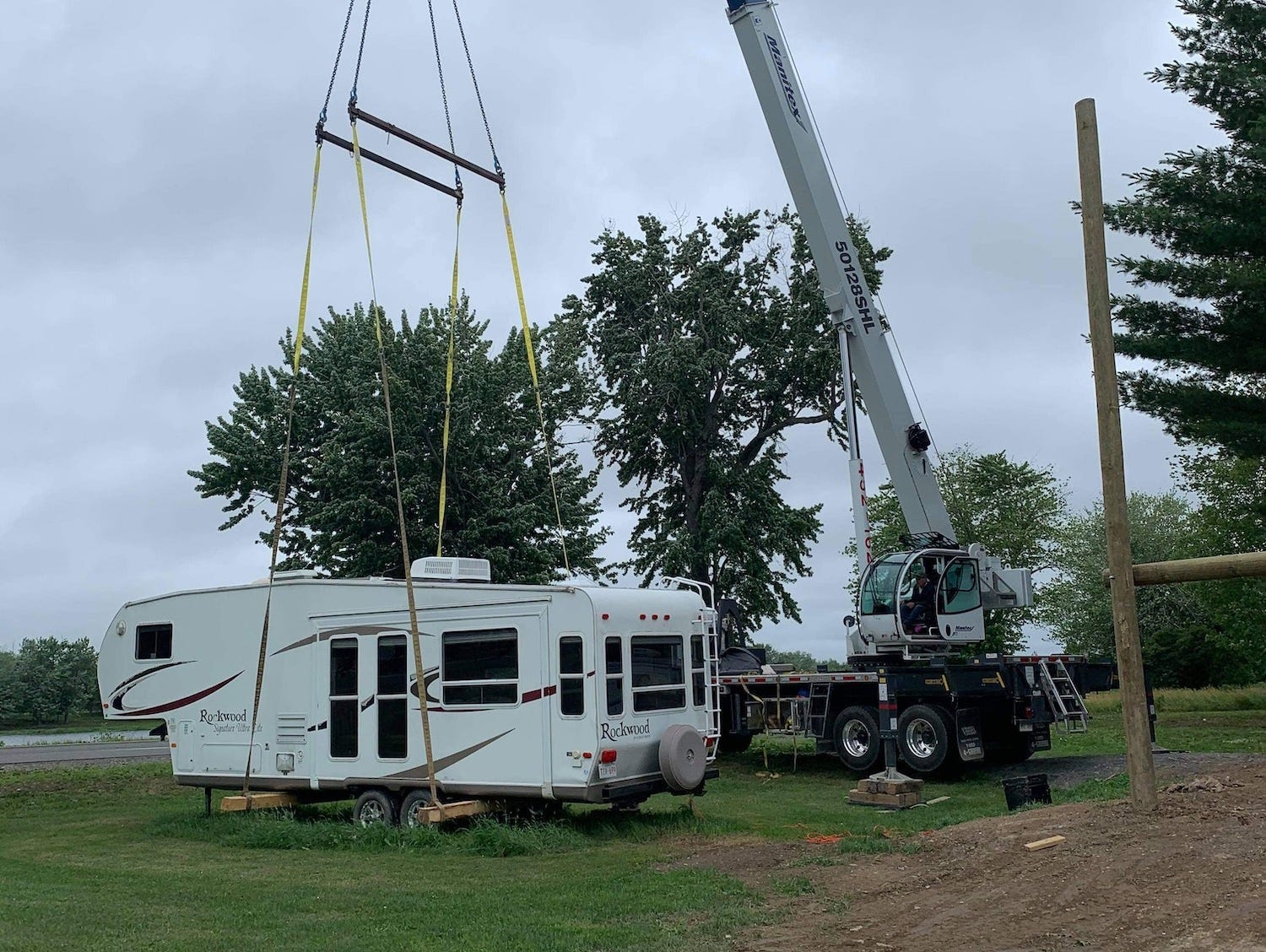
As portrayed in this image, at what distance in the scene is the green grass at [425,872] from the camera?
7613 millimetres

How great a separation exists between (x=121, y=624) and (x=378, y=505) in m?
9.31

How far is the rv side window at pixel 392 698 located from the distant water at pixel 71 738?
2810 centimetres

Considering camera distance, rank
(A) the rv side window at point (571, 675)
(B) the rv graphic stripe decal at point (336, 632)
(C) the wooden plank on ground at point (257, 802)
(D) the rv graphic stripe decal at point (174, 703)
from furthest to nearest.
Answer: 1. (D) the rv graphic stripe decal at point (174, 703)
2. (C) the wooden plank on ground at point (257, 802)
3. (B) the rv graphic stripe decal at point (336, 632)
4. (A) the rv side window at point (571, 675)

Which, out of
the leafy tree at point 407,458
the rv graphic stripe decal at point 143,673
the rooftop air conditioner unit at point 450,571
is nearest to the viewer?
the rooftop air conditioner unit at point 450,571

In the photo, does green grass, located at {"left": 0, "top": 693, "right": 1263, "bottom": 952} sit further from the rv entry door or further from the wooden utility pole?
the wooden utility pole

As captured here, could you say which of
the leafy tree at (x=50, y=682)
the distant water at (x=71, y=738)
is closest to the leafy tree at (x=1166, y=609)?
the distant water at (x=71, y=738)

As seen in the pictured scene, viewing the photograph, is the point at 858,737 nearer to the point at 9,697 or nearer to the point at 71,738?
the point at 71,738

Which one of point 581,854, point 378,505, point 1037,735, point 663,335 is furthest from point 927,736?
point 663,335

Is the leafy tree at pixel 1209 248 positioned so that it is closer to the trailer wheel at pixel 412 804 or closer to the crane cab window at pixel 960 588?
the crane cab window at pixel 960 588

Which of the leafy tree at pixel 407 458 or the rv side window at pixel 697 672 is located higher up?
the leafy tree at pixel 407 458

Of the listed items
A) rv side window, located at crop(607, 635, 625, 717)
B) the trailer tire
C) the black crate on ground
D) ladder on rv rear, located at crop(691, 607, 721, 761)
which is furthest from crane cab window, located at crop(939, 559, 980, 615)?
rv side window, located at crop(607, 635, 625, 717)

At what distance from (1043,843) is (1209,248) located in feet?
40.5

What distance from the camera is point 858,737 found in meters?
18.1

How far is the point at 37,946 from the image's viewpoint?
7.28 metres
